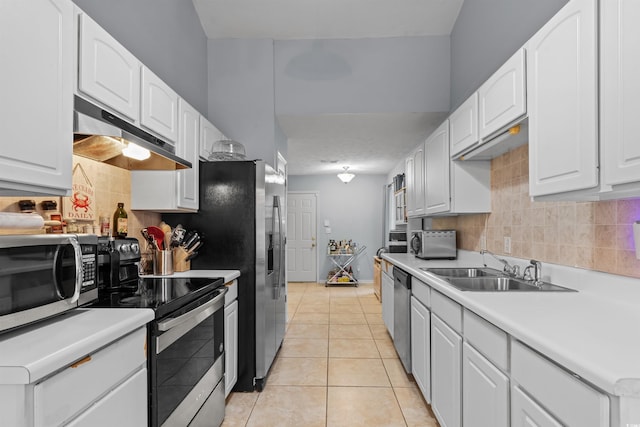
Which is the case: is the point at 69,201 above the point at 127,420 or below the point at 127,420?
above

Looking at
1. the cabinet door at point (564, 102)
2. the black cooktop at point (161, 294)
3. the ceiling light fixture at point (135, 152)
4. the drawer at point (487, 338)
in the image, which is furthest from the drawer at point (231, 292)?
the cabinet door at point (564, 102)

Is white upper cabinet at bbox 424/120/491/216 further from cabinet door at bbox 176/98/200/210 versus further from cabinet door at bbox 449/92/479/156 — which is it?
cabinet door at bbox 176/98/200/210

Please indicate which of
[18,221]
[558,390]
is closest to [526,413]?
[558,390]

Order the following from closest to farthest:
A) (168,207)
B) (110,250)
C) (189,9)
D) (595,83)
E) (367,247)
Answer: (595,83), (110,250), (168,207), (189,9), (367,247)

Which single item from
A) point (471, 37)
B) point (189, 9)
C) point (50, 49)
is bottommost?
point (50, 49)

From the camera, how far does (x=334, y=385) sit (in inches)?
106

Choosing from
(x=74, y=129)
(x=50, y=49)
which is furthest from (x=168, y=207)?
(x=50, y=49)

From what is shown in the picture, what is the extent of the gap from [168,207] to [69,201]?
0.60m

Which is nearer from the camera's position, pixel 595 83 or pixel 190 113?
pixel 595 83

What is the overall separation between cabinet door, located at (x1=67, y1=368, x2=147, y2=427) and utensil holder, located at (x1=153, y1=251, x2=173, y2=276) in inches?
44.5

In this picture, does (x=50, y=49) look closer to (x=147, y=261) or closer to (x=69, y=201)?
(x=69, y=201)

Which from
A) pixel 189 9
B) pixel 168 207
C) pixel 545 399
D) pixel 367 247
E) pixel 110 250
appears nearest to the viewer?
pixel 545 399

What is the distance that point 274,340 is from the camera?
2980 mm

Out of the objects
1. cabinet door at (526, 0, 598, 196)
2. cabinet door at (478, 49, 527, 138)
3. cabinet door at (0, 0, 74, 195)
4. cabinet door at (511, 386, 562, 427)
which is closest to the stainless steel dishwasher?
cabinet door at (478, 49, 527, 138)
